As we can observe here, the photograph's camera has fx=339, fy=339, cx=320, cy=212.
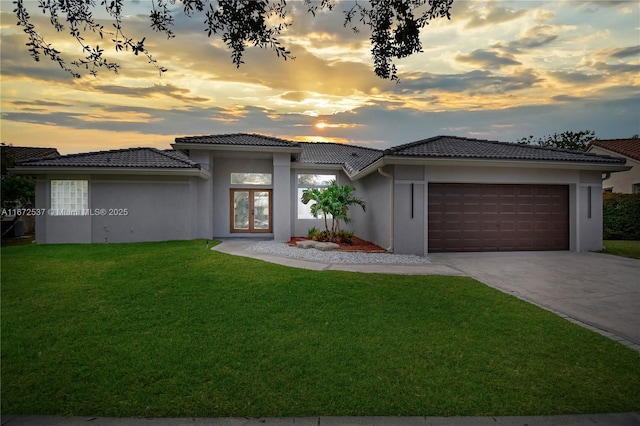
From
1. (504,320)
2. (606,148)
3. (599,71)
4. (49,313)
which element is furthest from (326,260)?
(606,148)

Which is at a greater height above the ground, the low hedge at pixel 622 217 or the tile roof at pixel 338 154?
the tile roof at pixel 338 154

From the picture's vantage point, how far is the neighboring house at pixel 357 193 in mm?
11305

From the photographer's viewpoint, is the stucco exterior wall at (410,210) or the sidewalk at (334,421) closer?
the sidewalk at (334,421)

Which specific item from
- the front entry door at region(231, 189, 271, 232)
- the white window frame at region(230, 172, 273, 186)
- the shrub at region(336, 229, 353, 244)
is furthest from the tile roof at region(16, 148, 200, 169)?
the shrub at region(336, 229, 353, 244)

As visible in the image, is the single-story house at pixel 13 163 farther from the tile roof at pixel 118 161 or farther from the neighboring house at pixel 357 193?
the neighboring house at pixel 357 193

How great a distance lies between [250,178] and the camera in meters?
15.6

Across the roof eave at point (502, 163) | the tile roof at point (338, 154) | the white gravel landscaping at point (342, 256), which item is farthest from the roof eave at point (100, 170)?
the roof eave at point (502, 163)

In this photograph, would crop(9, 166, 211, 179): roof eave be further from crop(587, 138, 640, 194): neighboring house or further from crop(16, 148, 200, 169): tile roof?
crop(587, 138, 640, 194): neighboring house

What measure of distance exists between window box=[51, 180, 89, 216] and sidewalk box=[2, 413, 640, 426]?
40.2ft

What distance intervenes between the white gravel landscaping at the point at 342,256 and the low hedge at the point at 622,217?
43.8 feet

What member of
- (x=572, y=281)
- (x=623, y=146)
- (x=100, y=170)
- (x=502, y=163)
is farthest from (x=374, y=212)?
(x=623, y=146)

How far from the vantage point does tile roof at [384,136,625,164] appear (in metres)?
11.1

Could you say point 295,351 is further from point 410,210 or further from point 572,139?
point 572,139

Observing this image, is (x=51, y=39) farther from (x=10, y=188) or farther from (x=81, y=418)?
(x=10, y=188)
